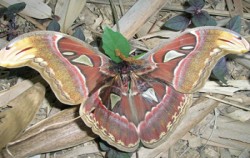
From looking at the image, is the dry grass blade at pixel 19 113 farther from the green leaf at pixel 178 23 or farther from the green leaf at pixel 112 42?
the green leaf at pixel 178 23

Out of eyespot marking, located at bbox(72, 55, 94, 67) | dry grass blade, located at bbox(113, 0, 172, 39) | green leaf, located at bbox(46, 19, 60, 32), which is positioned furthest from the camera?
dry grass blade, located at bbox(113, 0, 172, 39)

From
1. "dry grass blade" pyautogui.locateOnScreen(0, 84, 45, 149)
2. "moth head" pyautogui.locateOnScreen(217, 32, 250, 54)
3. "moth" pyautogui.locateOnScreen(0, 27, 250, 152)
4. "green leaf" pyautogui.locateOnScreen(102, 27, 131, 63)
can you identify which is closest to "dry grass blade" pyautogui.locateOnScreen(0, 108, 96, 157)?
"dry grass blade" pyautogui.locateOnScreen(0, 84, 45, 149)

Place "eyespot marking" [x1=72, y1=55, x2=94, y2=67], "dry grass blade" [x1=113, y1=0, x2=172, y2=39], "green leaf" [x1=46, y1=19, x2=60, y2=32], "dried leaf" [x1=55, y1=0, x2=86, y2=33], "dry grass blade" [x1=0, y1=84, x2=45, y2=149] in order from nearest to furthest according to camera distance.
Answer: "eyespot marking" [x1=72, y1=55, x2=94, y2=67] < "dry grass blade" [x1=0, y1=84, x2=45, y2=149] < "green leaf" [x1=46, y1=19, x2=60, y2=32] < "dry grass blade" [x1=113, y1=0, x2=172, y2=39] < "dried leaf" [x1=55, y1=0, x2=86, y2=33]

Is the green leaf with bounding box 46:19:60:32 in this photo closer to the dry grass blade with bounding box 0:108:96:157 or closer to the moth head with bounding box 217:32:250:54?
the dry grass blade with bounding box 0:108:96:157

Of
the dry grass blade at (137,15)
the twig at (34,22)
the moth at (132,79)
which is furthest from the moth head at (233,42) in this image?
the twig at (34,22)

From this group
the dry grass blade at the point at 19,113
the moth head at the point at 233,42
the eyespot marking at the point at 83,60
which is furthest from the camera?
the dry grass blade at the point at 19,113

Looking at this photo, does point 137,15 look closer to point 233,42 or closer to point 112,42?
point 112,42
